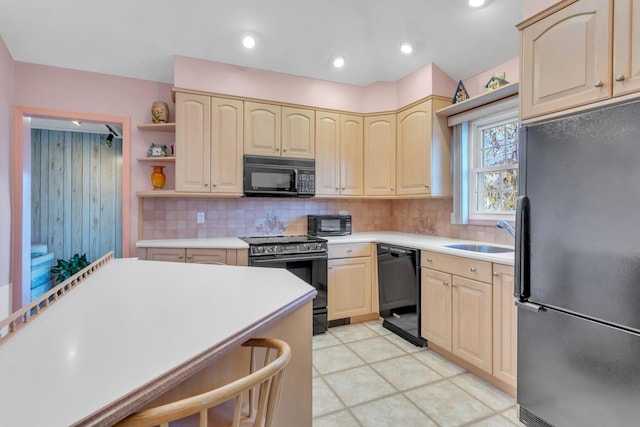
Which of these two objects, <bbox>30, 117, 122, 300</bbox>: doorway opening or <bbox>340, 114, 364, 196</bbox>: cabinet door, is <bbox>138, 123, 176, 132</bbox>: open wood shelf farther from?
<bbox>30, 117, 122, 300</bbox>: doorway opening

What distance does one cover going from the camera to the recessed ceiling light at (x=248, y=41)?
2802 millimetres

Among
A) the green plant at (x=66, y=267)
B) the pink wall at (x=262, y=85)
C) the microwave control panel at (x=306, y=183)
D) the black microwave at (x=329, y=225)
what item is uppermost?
the pink wall at (x=262, y=85)

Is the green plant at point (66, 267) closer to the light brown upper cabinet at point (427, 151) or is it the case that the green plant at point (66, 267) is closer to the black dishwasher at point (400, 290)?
the black dishwasher at point (400, 290)

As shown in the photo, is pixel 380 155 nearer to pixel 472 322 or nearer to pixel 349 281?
pixel 349 281

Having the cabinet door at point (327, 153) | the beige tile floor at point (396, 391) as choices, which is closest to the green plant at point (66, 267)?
the cabinet door at point (327, 153)

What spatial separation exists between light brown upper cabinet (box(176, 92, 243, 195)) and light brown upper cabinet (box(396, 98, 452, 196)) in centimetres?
171

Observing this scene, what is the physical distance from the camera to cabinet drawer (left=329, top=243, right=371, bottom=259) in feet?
10.6

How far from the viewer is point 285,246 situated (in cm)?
304

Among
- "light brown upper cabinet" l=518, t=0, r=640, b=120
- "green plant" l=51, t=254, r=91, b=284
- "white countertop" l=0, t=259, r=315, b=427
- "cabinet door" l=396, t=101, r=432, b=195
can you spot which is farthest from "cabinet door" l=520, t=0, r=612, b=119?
"green plant" l=51, t=254, r=91, b=284

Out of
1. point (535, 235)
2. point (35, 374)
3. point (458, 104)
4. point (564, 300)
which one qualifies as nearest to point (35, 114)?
point (35, 374)

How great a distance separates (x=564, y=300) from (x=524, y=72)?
1269 millimetres

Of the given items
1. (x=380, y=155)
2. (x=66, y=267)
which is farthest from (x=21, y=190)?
(x=380, y=155)

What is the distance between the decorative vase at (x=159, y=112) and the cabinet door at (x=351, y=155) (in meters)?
1.78

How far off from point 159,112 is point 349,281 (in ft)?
8.08
